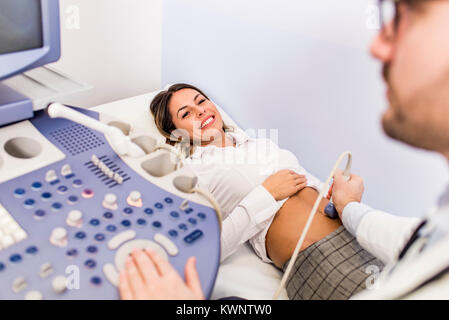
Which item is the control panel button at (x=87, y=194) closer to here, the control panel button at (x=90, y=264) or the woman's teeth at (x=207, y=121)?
the control panel button at (x=90, y=264)

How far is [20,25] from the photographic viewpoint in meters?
0.74

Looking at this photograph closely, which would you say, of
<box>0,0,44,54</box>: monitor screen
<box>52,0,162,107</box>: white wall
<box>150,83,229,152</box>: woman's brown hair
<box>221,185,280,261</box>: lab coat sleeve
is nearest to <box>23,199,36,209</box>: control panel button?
<box>0,0,44,54</box>: monitor screen

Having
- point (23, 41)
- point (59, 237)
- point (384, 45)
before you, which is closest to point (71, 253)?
point (59, 237)

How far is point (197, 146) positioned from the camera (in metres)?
1.30

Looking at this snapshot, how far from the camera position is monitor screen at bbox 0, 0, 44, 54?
71 centimetres

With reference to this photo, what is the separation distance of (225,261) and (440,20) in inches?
32.4

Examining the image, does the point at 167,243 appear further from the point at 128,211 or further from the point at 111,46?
the point at 111,46

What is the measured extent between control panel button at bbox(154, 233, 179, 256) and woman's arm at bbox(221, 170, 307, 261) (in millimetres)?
325

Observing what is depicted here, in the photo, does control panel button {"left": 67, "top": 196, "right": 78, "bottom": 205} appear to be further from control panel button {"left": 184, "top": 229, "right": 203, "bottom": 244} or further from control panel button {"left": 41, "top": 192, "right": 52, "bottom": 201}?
control panel button {"left": 184, "top": 229, "right": 203, "bottom": 244}

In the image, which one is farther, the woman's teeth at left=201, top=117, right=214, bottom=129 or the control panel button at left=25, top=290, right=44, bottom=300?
the woman's teeth at left=201, top=117, right=214, bottom=129

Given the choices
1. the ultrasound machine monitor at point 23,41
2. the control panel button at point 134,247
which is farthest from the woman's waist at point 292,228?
the ultrasound machine monitor at point 23,41

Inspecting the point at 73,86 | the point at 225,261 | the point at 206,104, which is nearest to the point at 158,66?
the point at 206,104

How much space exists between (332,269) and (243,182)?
0.39 metres

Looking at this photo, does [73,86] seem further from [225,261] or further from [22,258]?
[225,261]
